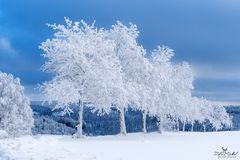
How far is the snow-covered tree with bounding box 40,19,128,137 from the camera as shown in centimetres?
4575

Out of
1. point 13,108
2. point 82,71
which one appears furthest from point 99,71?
point 13,108

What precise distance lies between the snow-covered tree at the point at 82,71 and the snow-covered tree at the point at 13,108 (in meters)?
22.7

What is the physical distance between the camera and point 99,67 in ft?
155

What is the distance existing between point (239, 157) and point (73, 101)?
19815mm

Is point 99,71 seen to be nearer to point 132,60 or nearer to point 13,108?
point 132,60

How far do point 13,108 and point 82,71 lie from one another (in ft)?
84.2

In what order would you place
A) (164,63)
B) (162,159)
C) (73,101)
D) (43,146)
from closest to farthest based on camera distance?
(162,159)
(43,146)
(73,101)
(164,63)

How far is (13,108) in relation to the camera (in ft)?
228

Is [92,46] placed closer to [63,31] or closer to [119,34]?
[63,31]

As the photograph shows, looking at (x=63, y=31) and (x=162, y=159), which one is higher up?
(x=63, y=31)

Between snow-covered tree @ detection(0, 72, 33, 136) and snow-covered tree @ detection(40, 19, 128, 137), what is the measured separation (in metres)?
22.7

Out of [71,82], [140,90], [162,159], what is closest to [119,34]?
[140,90]

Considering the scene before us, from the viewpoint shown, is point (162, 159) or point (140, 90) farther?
point (140, 90)

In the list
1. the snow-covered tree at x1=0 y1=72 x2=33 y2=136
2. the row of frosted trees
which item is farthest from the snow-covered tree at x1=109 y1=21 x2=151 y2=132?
the snow-covered tree at x1=0 y1=72 x2=33 y2=136
